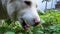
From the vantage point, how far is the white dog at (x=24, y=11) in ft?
8.99

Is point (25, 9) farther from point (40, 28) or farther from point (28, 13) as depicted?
point (40, 28)

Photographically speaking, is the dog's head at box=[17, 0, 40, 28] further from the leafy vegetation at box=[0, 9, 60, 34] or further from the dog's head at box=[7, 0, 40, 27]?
the leafy vegetation at box=[0, 9, 60, 34]

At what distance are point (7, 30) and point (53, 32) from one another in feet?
2.01

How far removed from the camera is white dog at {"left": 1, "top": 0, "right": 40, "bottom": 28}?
2739 mm

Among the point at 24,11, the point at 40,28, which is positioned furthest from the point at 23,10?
the point at 40,28

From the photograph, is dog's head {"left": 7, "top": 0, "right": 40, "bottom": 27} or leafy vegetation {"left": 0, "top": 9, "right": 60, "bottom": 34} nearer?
dog's head {"left": 7, "top": 0, "right": 40, "bottom": 27}

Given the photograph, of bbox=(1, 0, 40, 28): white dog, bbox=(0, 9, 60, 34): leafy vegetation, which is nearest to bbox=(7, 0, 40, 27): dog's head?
bbox=(1, 0, 40, 28): white dog

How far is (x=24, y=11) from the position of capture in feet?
9.30

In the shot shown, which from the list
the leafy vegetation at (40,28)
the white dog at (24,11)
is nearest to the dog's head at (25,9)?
the white dog at (24,11)

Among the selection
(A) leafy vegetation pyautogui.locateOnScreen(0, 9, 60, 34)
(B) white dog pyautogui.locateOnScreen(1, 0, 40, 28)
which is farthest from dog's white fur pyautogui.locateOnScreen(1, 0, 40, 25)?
(A) leafy vegetation pyautogui.locateOnScreen(0, 9, 60, 34)

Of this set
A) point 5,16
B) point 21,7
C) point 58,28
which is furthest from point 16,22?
point 58,28

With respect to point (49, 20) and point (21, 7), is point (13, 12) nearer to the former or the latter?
point (21, 7)

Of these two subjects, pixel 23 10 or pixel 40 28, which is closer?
pixel 23 10

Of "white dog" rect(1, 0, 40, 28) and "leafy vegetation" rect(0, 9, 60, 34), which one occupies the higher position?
"white dog" rect(1, 0, 40, 28)
